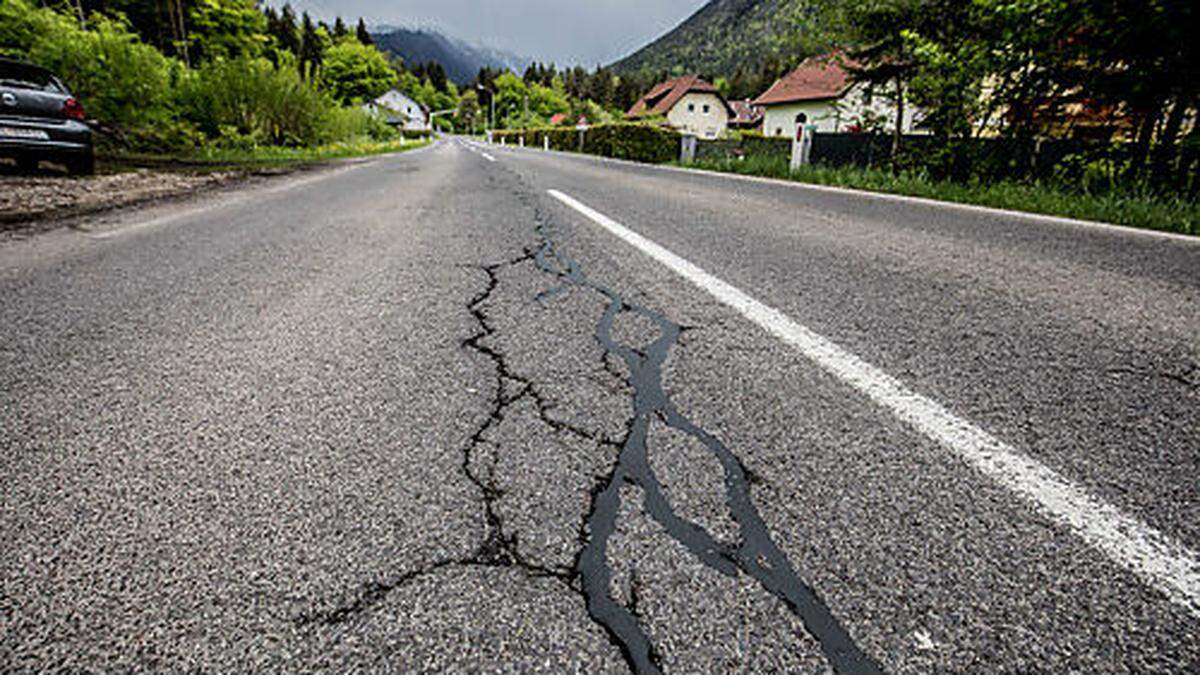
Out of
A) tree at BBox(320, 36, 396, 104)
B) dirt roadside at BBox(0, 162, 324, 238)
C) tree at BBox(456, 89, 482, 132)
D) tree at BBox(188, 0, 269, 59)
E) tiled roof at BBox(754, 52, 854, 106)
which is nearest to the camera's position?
dirt roadside at BBox(0, 162, 324, 238)

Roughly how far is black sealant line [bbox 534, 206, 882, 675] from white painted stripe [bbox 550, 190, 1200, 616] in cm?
55

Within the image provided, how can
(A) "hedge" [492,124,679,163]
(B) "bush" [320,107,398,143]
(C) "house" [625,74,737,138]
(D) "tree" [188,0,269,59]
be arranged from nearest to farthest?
(B) "bush" [320,107,398,143] < (A) "hedge" [492,124,679,163] < (D) "tree" [188,0,269,59] < (C) "house" [625,74,737,138]

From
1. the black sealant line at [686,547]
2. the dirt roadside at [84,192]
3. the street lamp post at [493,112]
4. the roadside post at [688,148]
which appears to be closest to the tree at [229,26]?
the roadside post at [688,148]

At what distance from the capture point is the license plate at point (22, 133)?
6227 mm

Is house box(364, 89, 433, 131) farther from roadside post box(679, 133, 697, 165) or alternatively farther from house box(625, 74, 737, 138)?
roadside post box(679, 133, 697, 165)

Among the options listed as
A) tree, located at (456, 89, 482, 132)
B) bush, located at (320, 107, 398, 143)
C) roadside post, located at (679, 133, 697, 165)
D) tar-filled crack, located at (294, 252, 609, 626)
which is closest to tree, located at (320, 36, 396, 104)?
bush, located at (320, 107, 398, 143)

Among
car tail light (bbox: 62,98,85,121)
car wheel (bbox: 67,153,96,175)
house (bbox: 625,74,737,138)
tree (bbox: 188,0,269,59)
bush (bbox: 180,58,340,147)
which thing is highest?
house (bbox: 625,74,737,138)

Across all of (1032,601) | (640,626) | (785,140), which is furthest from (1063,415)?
(785,140)

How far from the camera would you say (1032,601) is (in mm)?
881

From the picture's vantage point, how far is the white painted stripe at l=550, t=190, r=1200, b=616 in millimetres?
919

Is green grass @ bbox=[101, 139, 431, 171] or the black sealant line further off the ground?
green grass @ bbox=[101, 139, 431, 171]

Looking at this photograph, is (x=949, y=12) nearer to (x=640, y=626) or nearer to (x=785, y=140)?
(x=785, y=140)

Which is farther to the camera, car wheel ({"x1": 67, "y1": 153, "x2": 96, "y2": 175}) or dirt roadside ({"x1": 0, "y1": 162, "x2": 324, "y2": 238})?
car wheel ({"x1": 67, "y1": 153, "x2": 96, "y2": 175})

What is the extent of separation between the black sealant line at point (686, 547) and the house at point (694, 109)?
60228 millimetres
